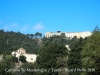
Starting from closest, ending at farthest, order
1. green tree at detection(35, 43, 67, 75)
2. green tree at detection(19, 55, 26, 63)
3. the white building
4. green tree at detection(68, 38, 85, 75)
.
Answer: green tree at detection(68, 38, 85, 75) < green tree at detection(35, 43, 67, 75) < green tree at detection(19, 55, 26, 63) < the white building

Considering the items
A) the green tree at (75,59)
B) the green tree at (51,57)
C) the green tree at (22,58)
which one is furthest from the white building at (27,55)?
the green tree at (75,59)

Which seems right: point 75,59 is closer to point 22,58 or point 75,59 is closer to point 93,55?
point 93,55

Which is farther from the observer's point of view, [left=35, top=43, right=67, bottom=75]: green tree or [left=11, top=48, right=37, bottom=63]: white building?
[left=11, top=48, right=37, bottom=63]: white building

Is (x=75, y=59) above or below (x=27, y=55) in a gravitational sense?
below

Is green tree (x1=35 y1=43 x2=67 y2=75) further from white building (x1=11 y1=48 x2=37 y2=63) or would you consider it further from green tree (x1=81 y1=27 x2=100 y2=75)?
white building (x1=11 y1=48 x2=37 y2=63)

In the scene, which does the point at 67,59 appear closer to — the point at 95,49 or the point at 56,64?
the point at 56,64

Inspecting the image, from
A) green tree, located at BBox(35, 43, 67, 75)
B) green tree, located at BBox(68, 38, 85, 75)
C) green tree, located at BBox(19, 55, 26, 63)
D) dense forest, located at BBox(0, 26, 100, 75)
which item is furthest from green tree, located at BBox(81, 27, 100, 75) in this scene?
green tree, located at BBox(19, 55, 26, 63)

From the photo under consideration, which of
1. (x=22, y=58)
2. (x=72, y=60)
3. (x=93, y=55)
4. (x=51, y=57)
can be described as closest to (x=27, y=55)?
(x=22, y=58)

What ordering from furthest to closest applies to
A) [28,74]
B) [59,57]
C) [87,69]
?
1. [28,74]
2. [59,57]
3. [87,69]

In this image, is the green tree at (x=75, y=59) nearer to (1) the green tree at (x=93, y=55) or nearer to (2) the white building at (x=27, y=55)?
(1) the green tree at (x=93, y=55)

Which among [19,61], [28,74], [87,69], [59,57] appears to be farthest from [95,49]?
[19,61]

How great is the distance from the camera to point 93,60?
28.8m

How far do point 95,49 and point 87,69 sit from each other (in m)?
3.60

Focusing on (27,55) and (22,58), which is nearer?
(22,58)
